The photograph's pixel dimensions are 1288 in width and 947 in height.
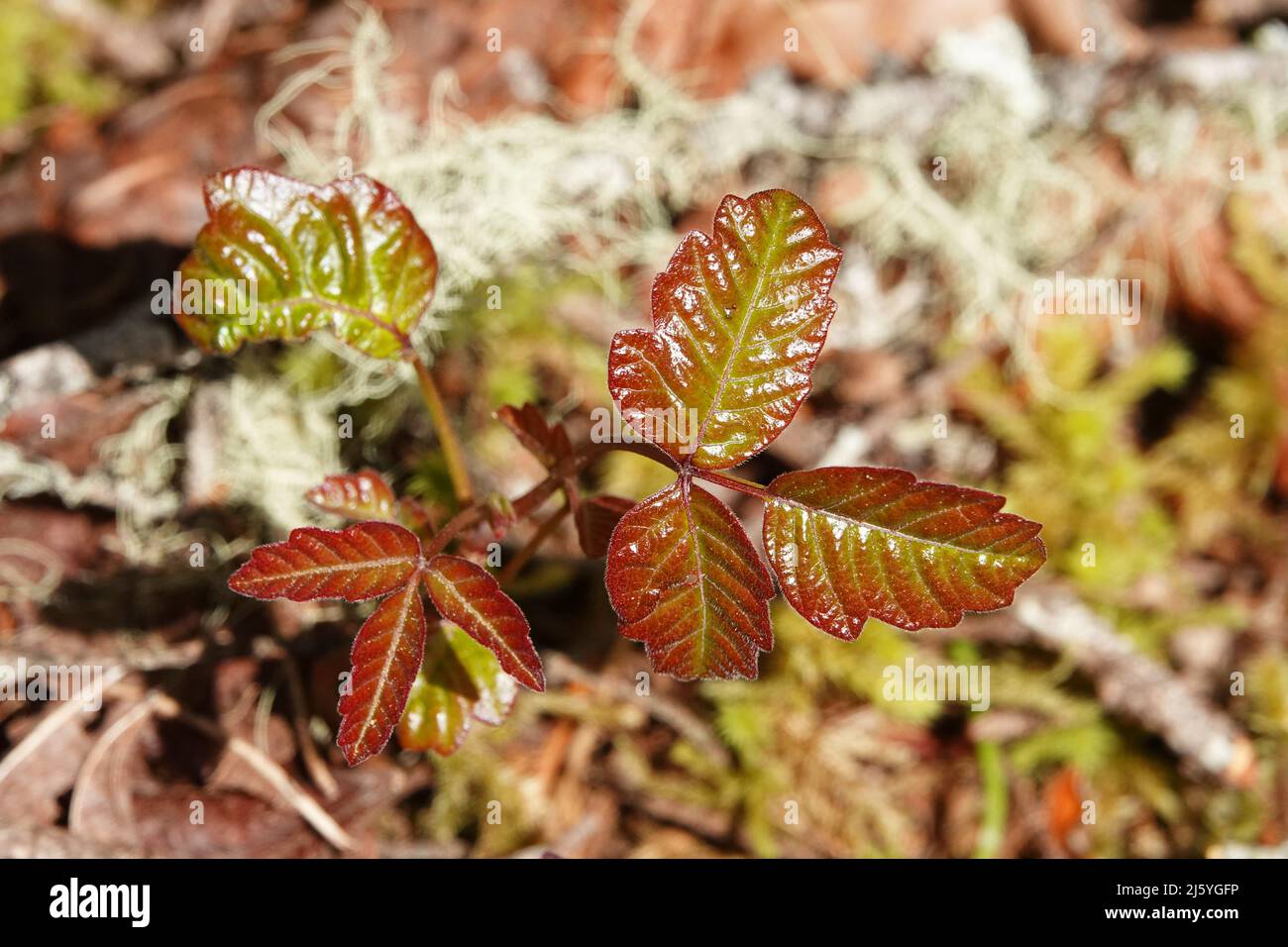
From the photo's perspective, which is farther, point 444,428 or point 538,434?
point 444,428

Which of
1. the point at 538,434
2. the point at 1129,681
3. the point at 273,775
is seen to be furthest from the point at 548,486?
the point at 1129,681

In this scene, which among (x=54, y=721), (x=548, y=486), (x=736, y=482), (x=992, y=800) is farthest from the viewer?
(x=992, y=800)

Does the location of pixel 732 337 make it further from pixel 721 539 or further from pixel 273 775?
pixel 273 775

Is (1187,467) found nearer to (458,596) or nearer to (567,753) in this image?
(567,753)

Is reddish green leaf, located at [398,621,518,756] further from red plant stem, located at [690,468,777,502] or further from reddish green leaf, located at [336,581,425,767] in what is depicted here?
red plant stem, located at [690,468,777,502]

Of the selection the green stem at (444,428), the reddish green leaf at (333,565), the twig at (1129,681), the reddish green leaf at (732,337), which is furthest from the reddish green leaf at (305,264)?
the twig at (1129,681)
